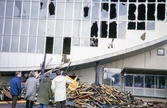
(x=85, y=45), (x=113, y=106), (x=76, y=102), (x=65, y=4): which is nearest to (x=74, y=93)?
(x=76, y=102)

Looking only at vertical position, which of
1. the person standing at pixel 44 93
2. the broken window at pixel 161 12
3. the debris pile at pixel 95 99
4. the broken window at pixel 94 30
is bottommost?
the debris pile at pixel 95 99

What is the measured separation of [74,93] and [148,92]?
12.9 metres

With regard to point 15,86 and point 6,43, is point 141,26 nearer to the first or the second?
point 6,43

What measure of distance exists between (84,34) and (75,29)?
44.8 inches

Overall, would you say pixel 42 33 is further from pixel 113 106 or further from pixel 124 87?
pixel 113 106

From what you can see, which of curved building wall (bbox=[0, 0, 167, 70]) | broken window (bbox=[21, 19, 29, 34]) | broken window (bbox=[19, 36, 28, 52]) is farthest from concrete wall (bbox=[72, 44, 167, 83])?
broken window (bbox=[21, 19, 29, 34])

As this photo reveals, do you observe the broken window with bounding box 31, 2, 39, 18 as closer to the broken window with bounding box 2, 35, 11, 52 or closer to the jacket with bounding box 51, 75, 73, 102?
the broken window with bounding box 2, 35, 11, 52

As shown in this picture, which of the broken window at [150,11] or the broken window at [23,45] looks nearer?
the broken window at [150,11]

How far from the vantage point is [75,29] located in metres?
23.8

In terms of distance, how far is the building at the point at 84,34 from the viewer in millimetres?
23312

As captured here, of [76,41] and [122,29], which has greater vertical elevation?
[122,29]

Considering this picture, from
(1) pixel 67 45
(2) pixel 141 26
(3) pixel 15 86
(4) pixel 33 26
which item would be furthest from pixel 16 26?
(3) pixel 15 86

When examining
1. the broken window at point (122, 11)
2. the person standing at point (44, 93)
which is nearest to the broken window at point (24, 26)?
the broken window at point (122, 11)

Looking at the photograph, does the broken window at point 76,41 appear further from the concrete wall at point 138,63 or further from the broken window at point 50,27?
the concrete wall at point 138,63
